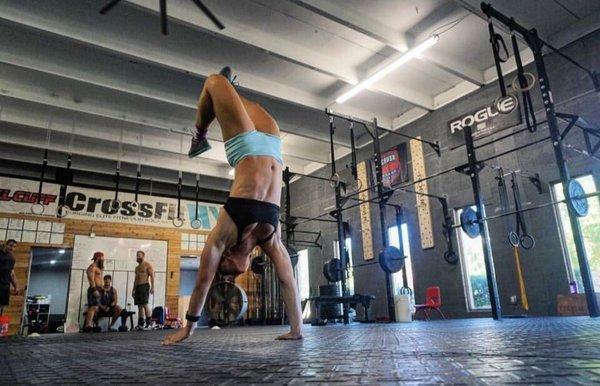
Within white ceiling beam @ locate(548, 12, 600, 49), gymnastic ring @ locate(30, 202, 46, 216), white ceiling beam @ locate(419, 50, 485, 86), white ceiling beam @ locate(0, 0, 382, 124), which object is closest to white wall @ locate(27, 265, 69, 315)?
gymnastic ring @ locate(30, 202, 46, 216)

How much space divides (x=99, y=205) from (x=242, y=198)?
31.0 feet

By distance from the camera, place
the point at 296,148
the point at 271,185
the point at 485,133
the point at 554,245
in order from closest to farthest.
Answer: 1. the point at 271,185
2. the point at 554,245
3. the point at 485,133
4. the point at 296,148

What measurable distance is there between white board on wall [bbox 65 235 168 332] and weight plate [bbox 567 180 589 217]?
8.96 metres

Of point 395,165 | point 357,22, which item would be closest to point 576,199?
point 357,22

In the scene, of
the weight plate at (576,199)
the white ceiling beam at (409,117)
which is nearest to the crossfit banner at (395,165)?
the white ceiling beam at (409,117)

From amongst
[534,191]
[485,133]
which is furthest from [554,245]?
[485,133]

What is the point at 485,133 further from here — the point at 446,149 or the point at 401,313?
the point at 401,313

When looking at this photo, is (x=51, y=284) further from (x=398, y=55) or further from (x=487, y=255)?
(x=487, y=255)

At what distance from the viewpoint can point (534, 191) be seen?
5750 millimetres

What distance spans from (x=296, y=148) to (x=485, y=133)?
4.51 metres

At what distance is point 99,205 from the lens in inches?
387

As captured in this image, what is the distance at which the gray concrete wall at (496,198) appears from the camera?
17.8ft

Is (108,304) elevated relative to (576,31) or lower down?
lower down

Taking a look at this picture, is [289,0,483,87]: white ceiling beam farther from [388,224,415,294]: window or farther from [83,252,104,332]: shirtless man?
[83,252,104,332]: shirtless man
